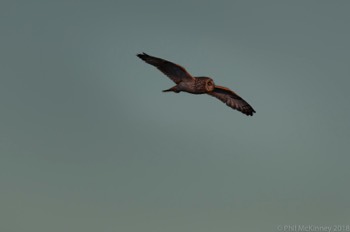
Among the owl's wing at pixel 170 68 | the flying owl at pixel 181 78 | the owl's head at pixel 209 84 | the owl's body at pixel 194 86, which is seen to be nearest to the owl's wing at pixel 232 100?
the owl's head at pixel 209 84

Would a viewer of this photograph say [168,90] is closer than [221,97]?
Yes

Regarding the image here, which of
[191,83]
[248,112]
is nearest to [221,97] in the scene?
[248,112]

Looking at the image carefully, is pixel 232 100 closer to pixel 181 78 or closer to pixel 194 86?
pixel 194 86

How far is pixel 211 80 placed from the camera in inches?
1583

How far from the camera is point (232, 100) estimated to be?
44.6 meters

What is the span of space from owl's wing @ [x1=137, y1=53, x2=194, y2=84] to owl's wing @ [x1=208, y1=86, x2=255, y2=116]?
4558 millimetres

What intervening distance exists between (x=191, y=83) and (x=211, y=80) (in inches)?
60.8

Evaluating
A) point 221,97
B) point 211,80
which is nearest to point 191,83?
point 211,80

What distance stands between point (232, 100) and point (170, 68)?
23.3 ft

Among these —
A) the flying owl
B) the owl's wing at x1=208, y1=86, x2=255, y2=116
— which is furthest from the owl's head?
the owl's wing at x1=208, y1=86, x2=255, y2=116

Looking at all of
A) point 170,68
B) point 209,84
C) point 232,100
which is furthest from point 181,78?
point 232,100

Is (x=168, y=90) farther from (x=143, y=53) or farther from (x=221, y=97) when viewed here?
(x=221, y=97)

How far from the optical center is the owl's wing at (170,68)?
39.0 m

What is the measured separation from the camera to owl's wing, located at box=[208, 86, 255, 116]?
144 feet
